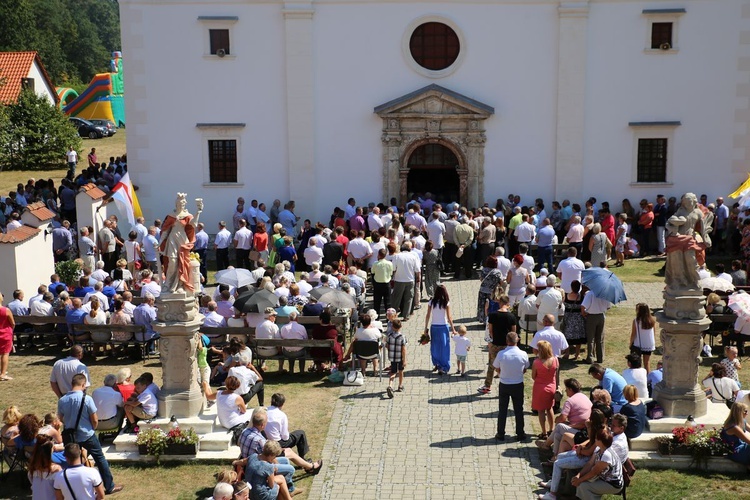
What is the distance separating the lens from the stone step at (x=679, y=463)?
41.5ft

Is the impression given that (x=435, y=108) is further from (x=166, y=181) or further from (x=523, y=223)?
(x=166, y=181)

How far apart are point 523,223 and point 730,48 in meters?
8.41

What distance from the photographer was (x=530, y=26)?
26.9 metres

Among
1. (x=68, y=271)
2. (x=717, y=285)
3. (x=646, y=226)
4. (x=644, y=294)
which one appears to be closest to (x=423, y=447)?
(x=717, y=285)

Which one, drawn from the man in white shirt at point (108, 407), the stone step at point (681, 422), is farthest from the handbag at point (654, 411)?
the man in white shirt at point (108, 407)

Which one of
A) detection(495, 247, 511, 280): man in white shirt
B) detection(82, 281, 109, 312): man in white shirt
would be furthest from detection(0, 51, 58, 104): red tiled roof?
detection(495, 247, 511, 280): man in white shirt

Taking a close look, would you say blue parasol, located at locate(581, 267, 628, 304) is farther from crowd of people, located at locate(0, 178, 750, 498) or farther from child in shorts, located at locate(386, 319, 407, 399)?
child in shorts, located at locate(386, 319, 407, 399)

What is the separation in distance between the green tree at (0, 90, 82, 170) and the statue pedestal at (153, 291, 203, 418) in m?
31.0

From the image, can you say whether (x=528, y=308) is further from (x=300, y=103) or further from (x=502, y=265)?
(x=300, y=103)

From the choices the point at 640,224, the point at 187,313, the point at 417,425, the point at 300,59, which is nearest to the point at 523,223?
the point at 640,224

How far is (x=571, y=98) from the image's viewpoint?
26953mm

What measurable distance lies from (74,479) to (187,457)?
246 centimetres

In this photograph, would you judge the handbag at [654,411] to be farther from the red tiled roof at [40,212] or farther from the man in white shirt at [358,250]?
the red tiled roof at [40,212]

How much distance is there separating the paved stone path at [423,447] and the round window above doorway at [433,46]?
1227 centimetres
